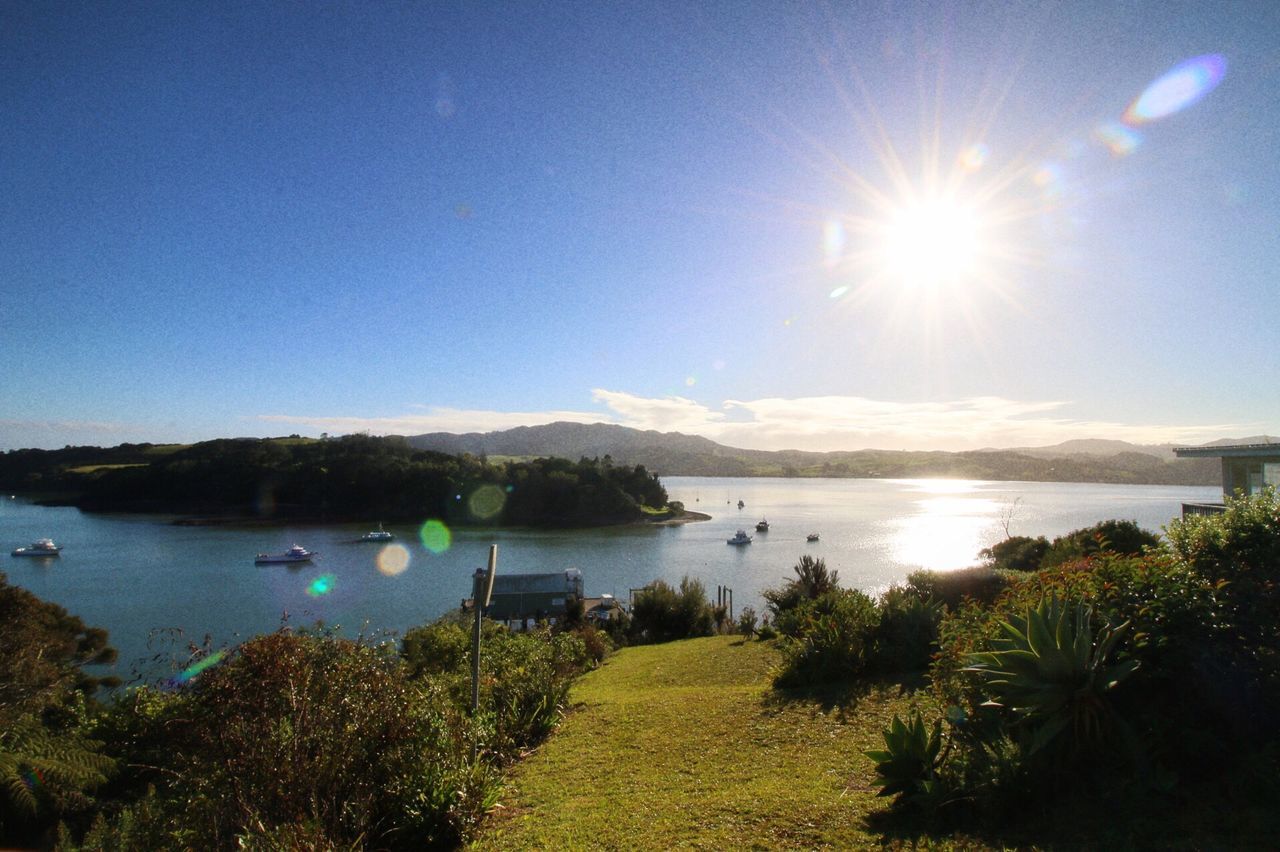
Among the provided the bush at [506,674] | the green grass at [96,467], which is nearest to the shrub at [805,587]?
the bush at [506,674]

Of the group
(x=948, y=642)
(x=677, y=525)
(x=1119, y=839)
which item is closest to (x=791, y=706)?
(x=948, y=642)

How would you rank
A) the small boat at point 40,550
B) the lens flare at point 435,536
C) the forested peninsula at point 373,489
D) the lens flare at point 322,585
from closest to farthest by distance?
the lens flare at point 322,585, the small boat at point 40,550, the lens flare at point 435,536, the forested peninsula at point 373,489

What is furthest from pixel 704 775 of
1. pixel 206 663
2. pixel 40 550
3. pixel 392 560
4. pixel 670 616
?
pixel 40 550

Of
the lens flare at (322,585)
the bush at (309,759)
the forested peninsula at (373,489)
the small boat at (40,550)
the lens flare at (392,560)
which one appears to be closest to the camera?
the bush at (309,759)

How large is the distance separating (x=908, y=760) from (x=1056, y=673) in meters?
1.07

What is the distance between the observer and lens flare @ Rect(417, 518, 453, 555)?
2427 inches

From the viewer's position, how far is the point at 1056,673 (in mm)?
4137

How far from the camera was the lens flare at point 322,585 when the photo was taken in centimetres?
4053

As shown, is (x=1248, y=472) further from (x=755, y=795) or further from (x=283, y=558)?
(x=283, y=558)

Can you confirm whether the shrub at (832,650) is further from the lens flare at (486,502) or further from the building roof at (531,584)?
the lens flare at (486,502)

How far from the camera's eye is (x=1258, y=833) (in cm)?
316

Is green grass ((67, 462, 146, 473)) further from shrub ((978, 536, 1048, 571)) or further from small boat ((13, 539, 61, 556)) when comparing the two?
shrub ((978, 536, 1048, 571))

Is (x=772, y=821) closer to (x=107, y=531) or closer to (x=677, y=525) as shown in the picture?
(x=677, y=525)

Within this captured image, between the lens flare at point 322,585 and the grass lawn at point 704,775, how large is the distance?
37.6 metres
